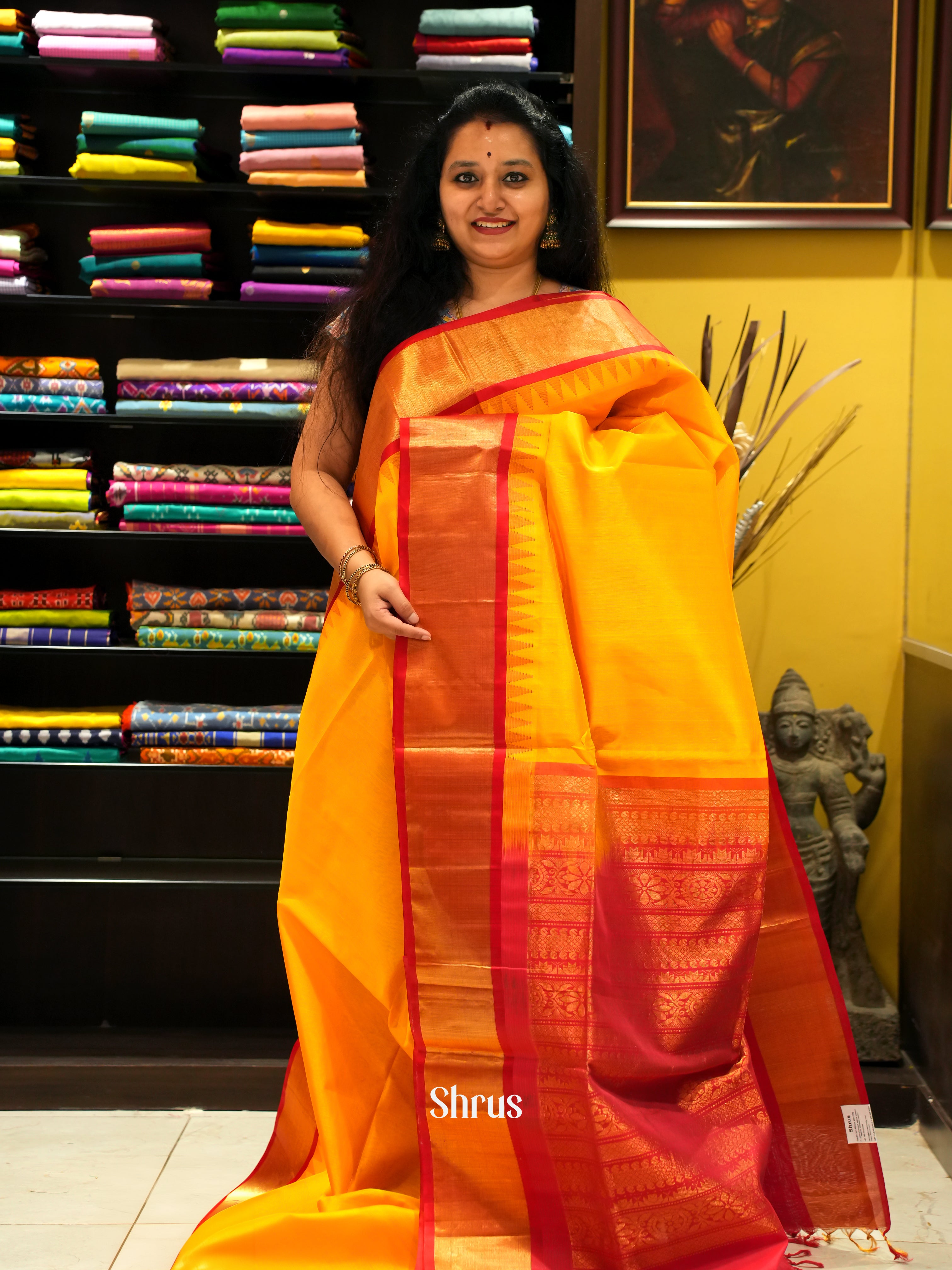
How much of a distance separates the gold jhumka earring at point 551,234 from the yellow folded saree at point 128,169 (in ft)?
3.14

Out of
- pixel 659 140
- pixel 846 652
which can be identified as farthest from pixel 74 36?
pixel 846 652

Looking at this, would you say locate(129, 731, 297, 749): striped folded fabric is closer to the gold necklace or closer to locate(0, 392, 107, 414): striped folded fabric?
locate(0, 392, 107, 414): striped folded fabric

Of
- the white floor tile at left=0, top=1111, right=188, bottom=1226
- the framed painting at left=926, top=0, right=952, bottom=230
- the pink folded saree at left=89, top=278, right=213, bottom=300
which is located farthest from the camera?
the framed painting at left=926, top=0, right=952, bottom=230

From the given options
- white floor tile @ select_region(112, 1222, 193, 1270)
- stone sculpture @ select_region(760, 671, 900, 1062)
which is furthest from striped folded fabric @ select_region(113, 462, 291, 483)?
white floor tile @ select_region(112, 1222, 193, 1270)

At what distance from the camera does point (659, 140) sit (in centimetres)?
A: 254

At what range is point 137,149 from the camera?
2322 mm

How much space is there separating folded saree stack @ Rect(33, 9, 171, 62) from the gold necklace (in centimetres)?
105

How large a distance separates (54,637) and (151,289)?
0.74m

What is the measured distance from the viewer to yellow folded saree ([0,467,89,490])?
240 cm

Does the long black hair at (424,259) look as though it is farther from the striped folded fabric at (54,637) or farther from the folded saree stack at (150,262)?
the striped folded fabric at (54,637)

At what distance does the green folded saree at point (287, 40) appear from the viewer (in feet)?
7.50

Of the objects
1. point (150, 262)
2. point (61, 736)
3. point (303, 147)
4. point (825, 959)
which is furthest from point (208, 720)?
point (825, 959)

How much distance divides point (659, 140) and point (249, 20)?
0.89 metres

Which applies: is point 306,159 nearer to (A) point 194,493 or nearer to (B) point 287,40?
(B) point 287,40
